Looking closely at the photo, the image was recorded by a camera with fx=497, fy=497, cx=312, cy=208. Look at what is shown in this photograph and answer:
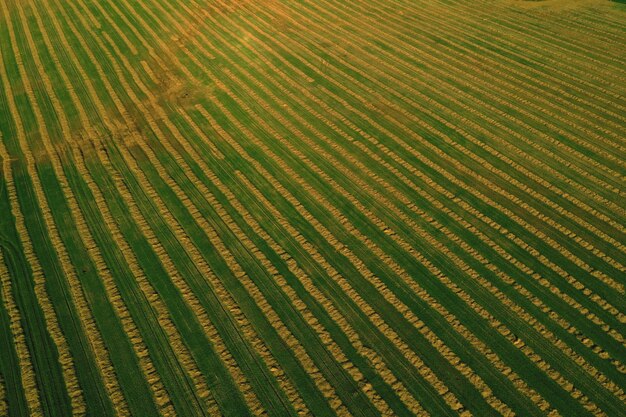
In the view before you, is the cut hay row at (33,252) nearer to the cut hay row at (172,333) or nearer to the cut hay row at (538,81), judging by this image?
the cut hay row at (172,333)

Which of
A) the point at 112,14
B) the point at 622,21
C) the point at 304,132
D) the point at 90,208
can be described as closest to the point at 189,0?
the point at 112,14

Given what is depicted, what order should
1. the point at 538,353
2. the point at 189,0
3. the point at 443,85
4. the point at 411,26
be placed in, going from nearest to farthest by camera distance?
1. the point at 538,353
2. the point at 443,85
3. the point at 411,26
4. the point at 189,0

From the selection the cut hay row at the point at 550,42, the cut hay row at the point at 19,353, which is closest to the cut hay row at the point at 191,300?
the cut hay row at the point at 19,353

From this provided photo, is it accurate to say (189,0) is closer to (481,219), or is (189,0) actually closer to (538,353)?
(481,219)

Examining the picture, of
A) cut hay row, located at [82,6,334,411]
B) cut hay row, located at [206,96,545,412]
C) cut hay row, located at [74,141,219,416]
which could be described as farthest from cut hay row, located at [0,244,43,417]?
cut hay row, located at [206,96,545,412]

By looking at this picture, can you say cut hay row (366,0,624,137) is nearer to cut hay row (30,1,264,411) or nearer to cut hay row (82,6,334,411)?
cut hay row (82,6,334,411)

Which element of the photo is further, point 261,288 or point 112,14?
point 112,14

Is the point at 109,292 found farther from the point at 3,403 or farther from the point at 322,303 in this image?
the point at 322,303

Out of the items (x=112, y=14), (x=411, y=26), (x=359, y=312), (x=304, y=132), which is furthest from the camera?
(x=112, y=14)
